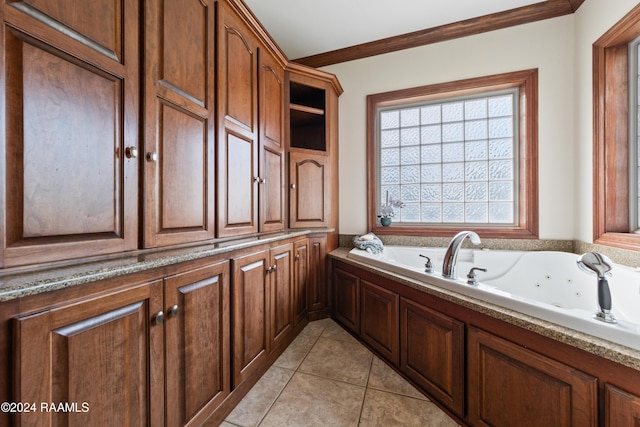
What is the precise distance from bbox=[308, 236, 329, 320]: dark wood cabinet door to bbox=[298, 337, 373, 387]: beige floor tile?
0.37 metres

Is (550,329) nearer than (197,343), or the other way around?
(550,329)

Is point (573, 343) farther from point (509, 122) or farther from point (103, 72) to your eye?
point (509, 122)

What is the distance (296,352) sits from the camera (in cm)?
184

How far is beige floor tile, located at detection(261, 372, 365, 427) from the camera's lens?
1.24m

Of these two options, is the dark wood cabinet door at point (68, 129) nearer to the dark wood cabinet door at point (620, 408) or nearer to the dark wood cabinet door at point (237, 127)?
the dark wood cabinet door at point (237, 127)

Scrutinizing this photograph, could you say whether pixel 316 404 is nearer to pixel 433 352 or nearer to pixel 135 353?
pixel 433 352

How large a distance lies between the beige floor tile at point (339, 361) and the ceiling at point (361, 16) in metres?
2.73

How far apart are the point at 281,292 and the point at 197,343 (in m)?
0.76

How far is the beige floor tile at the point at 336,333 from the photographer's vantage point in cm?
205

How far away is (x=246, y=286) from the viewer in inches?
54.3

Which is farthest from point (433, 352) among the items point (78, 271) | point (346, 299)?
point (78, 271)

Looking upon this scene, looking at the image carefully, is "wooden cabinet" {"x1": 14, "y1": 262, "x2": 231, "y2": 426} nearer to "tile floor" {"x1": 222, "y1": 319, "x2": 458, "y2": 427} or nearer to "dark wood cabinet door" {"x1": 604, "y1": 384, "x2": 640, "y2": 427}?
"tile floor" {"x1": 222, "y1": 319, "x2": 458, "y2": 427}

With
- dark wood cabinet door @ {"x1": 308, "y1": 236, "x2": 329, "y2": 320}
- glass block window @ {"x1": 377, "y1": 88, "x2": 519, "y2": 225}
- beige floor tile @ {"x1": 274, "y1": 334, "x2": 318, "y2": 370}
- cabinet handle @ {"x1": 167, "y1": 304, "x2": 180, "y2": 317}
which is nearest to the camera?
cabinet handle @ {"x1": 167, "y1": 304, "x2": 180, "y2": 317}

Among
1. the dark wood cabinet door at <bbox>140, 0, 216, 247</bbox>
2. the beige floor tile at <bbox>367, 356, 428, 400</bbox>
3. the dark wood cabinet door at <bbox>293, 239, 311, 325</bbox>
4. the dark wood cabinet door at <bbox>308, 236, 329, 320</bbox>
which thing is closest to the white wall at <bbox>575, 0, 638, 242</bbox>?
the beige floor tile at <bbox>367, 356, 428, 400</bbox>
